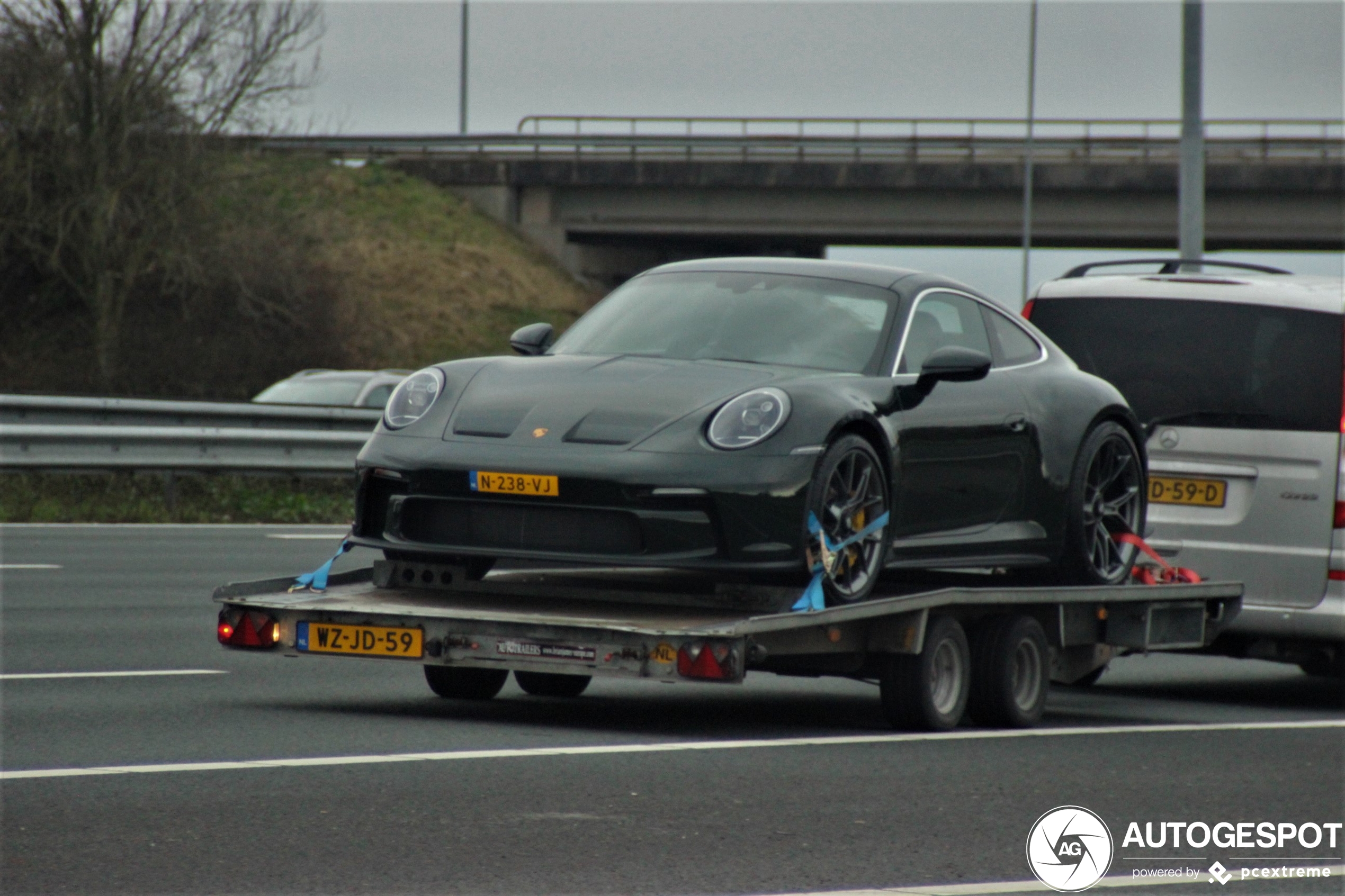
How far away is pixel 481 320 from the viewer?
49.8 meters

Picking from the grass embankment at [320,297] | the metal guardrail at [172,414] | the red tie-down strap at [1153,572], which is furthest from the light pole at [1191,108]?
the grass embankment at [320,297]

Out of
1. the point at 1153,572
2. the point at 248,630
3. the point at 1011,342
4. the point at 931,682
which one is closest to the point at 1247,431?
the point at 1153,572

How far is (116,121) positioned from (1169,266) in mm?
28465

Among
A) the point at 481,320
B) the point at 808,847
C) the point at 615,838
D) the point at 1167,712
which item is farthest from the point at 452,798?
the point at 481,320

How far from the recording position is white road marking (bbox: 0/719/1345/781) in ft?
21.5

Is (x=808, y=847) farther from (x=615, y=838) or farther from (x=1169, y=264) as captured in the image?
(x=1169, y=264)

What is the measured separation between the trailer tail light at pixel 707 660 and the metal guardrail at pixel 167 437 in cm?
1073

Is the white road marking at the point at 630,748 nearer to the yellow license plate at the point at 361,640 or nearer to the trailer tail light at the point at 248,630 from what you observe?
the yellow license plate at the point at 361,640

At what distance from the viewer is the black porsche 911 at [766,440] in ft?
24.4

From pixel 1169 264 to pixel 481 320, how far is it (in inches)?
1544

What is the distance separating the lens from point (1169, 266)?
37.2 ft

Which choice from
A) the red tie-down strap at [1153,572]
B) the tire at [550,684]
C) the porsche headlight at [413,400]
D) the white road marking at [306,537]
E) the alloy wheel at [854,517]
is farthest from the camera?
the white road marking at [306,537]

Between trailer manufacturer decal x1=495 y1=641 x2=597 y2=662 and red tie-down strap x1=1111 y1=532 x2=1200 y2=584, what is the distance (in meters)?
3.20

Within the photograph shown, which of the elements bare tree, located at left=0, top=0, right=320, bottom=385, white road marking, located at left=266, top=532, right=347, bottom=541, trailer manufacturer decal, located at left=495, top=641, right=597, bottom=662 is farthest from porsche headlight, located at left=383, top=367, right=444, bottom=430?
bare tree, located at left=0, top=0, right=320, bottom=385
